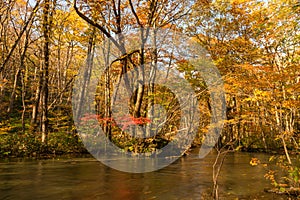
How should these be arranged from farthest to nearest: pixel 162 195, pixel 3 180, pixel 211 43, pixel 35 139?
pixel 211 43 < pixel 35 139 < pixel 3 180 < pixel 162 195

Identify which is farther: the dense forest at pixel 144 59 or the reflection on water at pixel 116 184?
the dense forest at pixel 144 59

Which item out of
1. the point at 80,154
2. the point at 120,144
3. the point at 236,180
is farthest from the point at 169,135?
the point at 236,180

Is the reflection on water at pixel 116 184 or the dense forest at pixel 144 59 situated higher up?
the dense forest at pixel 144 59

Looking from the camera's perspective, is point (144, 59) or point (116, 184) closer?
point (116, 184)

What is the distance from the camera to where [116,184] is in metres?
8.48

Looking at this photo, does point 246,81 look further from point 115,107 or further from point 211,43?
point 115,107

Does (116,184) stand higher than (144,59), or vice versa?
(144,59)

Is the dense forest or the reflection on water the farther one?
the dense forest

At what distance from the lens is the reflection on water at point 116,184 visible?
7035mm

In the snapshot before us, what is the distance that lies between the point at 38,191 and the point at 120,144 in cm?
1104

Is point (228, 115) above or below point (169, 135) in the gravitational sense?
above

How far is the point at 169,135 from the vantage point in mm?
18219

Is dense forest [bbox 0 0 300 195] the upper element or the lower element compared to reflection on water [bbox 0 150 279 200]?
upper

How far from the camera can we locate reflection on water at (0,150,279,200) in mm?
7035
